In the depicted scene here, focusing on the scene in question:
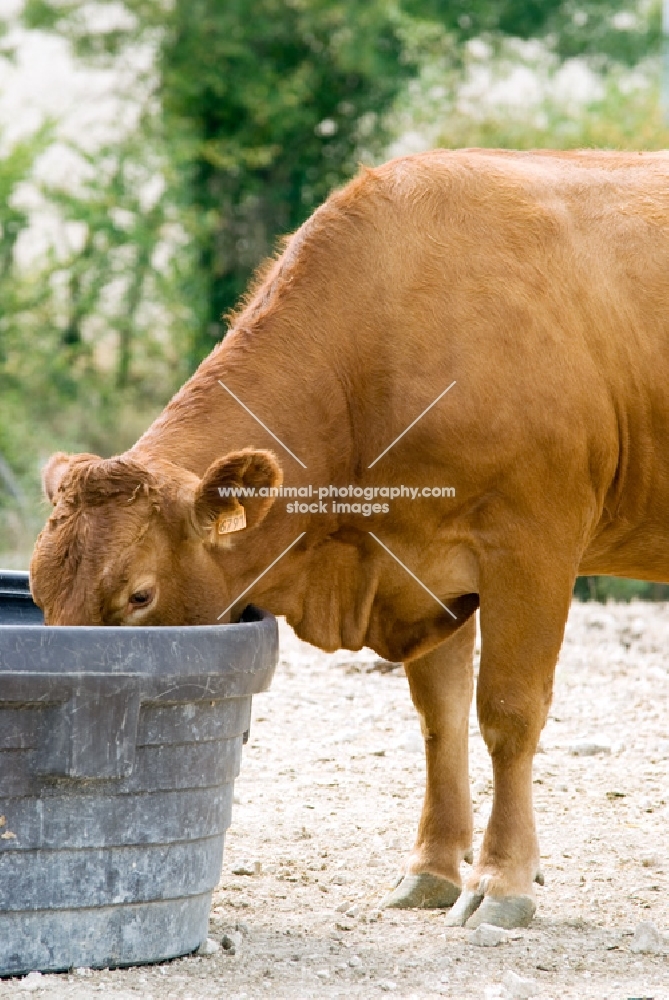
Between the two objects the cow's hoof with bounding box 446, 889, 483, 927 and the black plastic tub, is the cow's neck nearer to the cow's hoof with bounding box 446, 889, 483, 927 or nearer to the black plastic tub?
the black plastic tub

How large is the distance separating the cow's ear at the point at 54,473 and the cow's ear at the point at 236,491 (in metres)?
0.41

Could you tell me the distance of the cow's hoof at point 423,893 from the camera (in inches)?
166

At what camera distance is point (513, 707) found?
404 centimetres

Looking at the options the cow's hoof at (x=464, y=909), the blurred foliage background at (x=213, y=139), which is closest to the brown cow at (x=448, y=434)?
the cow's hoof at (x=464, y=909)

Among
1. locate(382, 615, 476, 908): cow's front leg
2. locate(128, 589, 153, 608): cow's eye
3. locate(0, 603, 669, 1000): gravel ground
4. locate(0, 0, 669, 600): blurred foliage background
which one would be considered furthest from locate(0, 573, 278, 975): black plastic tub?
locate(0, 0, 669, 600): blurred foliage background

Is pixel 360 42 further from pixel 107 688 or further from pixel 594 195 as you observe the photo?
pixel 107 688

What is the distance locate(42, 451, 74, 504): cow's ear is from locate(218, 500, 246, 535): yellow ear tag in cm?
45

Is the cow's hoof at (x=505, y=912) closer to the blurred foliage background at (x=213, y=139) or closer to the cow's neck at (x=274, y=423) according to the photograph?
the cow's neck at (x=274, y=423)

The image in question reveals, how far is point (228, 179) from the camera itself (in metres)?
16.6

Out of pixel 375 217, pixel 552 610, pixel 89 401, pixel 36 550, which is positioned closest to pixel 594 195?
pixel 375 217

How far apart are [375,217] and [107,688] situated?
189 cm

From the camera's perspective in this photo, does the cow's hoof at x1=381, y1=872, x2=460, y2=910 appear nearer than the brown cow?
No

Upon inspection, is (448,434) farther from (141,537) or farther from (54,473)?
(54,473)

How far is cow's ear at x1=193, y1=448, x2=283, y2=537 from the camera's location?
3.59m
